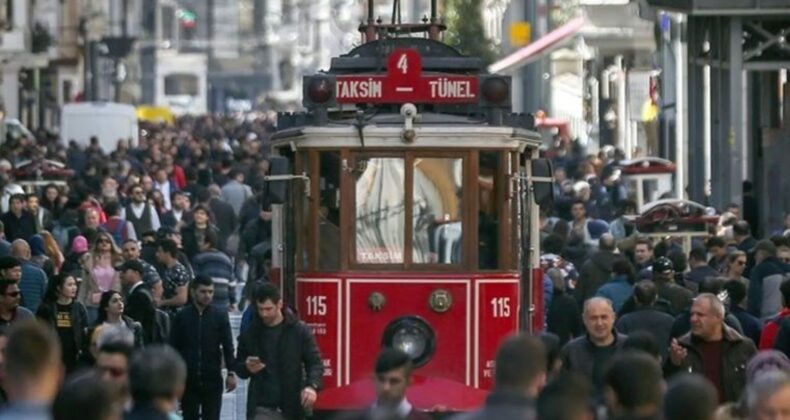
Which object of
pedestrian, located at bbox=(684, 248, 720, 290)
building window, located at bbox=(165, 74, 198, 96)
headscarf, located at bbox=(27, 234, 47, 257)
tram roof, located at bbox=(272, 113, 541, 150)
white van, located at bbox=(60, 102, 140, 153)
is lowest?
pedestrian, located at bbox=(684, 248, 720, 290)

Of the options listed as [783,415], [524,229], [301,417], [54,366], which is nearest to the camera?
[54,366]

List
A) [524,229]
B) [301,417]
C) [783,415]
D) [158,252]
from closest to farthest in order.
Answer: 1. [783,415]
2. [301,417]
3. [524,229]
4. [158,252]

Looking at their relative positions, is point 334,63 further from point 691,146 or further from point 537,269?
point 691,146

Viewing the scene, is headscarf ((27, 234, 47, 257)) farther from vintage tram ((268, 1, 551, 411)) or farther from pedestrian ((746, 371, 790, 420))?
pedestrian ((746, 371, 790, 420))

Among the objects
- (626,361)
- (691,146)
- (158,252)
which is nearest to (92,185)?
(691,146)

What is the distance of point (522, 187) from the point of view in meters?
17.6

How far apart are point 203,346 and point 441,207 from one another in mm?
1850

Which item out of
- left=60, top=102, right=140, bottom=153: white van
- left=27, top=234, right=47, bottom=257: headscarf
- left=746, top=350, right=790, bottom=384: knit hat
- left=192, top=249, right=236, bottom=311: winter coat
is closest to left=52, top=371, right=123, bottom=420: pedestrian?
left=746, top=350, right=790, bottom=384: knit hat

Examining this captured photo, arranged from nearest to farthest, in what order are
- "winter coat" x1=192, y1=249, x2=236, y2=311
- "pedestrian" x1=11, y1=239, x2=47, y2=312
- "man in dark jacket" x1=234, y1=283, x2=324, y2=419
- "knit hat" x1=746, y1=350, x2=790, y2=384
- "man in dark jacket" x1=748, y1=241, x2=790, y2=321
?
"knit hat" x1=746, y1=350, x2=790, y2=384
"man in dark jacket" x1=234, y1=283, x2=324, y2=419
"man in dark jacket" x1=748, y1=241, x2=790, y2=321
"pedestrian" x1=11, y1=239, x2=47, y2=312
"winter coat" x1=192, y1=249, x2=236, y2=311

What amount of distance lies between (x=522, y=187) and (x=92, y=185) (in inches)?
787

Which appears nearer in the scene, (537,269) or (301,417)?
(301,417)

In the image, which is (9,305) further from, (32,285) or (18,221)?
(18,221)

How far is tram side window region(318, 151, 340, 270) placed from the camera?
57.0 ft

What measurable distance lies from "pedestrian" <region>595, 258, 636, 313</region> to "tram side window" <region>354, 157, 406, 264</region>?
3.04m
